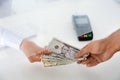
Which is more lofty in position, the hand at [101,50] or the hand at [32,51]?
the hand at [32,51]

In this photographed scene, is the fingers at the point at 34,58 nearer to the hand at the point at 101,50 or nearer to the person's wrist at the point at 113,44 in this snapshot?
the hand at the point at 101,50

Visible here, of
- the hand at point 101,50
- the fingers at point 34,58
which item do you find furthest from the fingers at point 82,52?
the fingers at point 34,58

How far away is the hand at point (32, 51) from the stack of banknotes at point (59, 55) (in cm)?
2

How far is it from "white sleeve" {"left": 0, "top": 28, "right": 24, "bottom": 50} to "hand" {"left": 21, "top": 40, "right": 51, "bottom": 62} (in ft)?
0.07

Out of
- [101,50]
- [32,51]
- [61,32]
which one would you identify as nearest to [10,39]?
[32,51]

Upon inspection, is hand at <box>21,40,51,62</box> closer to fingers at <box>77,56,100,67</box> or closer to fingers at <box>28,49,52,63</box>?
fingers at <box>28,49,52,63</box>

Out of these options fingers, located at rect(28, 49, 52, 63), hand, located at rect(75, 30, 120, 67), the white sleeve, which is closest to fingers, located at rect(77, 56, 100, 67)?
hand, located at rect(75, 30, 120, 67)

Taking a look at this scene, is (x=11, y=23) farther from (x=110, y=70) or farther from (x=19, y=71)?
(x=110, y=70)

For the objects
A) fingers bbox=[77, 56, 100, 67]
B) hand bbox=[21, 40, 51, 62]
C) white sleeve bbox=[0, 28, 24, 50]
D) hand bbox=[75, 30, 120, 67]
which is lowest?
fingers bbox=[77, 56, 100, 67]

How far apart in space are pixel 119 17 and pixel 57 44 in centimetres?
37

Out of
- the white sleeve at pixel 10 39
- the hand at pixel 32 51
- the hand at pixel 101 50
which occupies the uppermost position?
the white sleeve at pixel 10 39

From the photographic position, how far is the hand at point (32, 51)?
85 cm

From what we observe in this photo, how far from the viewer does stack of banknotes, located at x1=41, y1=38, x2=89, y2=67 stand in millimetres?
823

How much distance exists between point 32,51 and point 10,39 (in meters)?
0.11
